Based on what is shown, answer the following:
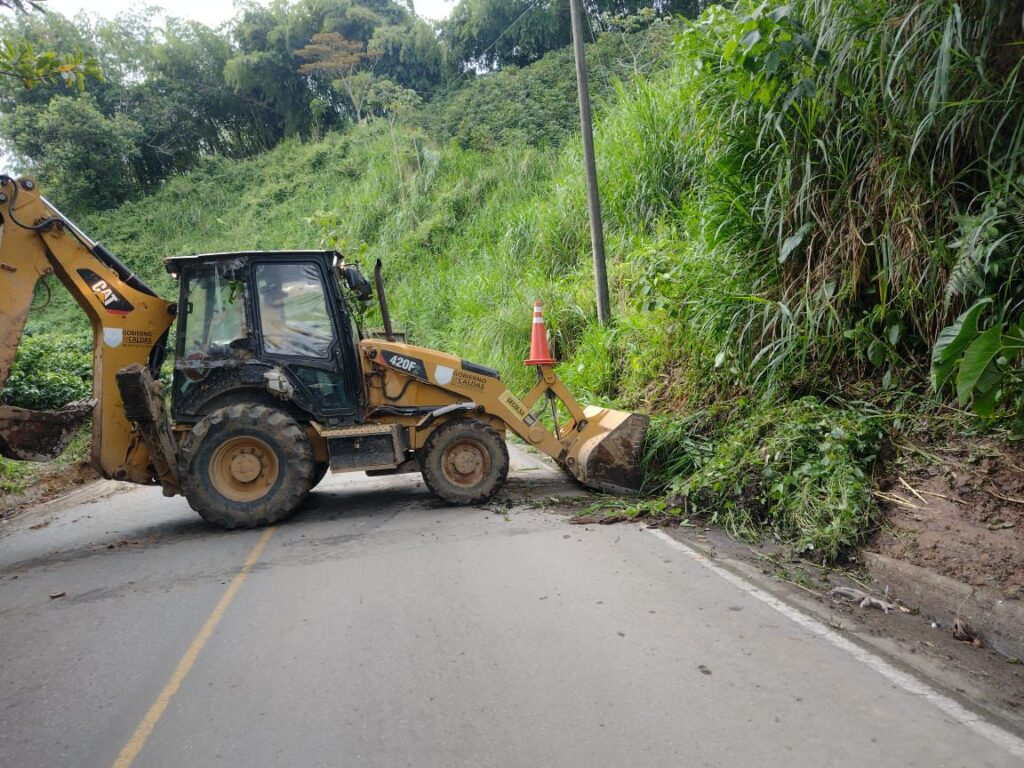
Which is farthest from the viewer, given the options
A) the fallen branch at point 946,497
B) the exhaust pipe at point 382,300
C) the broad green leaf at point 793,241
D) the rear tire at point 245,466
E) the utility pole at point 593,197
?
the utility pole at point 593,197

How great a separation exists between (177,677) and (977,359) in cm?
453

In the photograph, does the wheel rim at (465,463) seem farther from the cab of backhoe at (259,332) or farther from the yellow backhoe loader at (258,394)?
the cab of backhoe at (259,332)

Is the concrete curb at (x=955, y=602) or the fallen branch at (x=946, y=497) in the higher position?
the fallen branch at (x=946, y=497)

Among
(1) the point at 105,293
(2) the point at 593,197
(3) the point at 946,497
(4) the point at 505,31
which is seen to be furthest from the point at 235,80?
(3) the point at 946,497

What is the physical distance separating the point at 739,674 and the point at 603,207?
1149cm

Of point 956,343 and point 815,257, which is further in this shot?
point 815,257

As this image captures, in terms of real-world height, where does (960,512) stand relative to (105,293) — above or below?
below

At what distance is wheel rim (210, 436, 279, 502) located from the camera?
7191mm

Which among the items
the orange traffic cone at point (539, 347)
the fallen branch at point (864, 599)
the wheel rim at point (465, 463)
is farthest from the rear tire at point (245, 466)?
the fallen branch at point (864, 599)

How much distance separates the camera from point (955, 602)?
4.13 meters

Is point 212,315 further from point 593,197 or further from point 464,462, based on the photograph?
point 593,197

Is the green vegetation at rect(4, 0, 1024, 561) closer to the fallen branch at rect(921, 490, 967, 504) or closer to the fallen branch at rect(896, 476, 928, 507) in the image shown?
the fallen branch at rect(896, 476, 928, 507)

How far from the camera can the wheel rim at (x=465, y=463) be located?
301 inches

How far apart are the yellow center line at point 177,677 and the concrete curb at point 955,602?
13.3 feet
